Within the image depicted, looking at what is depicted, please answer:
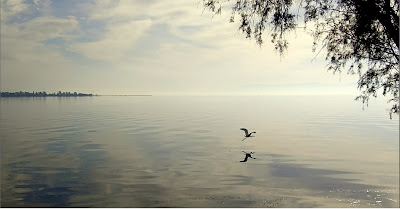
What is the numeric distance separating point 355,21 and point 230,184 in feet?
40.5

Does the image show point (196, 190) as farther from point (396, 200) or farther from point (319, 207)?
point (396, 200)

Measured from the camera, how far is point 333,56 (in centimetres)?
1283

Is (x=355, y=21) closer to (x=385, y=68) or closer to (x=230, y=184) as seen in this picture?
(x=385, y=68)

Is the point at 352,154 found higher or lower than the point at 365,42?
lower

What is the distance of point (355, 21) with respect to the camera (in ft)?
38.0

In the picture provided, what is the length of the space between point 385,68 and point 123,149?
82.0 ft

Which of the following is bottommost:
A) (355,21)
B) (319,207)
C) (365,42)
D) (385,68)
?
(319,207)

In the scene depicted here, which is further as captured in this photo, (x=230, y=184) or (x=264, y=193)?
(x=230, y=184)

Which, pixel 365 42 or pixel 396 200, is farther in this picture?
pixel 396 200

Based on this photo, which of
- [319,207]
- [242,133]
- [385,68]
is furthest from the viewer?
[242,133]

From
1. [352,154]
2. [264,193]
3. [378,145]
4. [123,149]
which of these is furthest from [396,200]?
[123,149]

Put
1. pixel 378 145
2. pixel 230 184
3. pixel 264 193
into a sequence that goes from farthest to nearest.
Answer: pixel 378 145 → pixel 230 184 → pixel 264 193

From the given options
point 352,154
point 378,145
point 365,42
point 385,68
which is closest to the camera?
point 365,42

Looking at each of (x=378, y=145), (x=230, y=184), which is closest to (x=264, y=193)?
(x=230, y=184)
